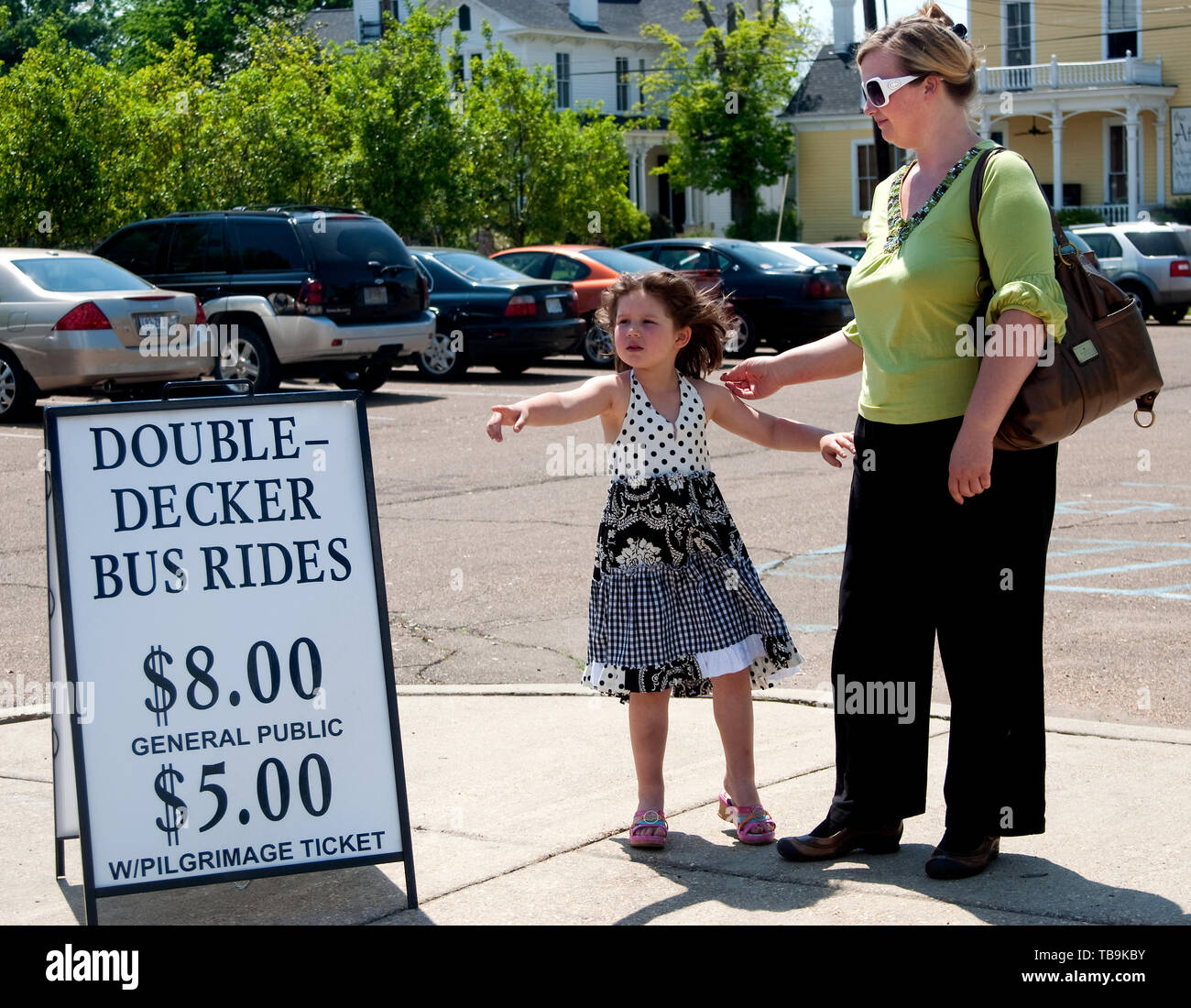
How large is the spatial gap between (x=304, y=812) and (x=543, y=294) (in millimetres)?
14587

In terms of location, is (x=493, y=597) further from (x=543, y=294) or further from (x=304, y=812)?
(x=543, y=294)

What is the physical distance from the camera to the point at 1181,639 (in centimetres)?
633

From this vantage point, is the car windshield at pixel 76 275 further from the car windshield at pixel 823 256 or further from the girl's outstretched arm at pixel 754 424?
the girl's outstretched arm at pixel 754 424

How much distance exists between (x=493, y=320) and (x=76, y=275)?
4975 mm

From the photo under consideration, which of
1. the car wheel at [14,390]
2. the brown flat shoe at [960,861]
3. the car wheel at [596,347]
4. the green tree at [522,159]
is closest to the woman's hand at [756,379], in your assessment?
the brown flat shoe at [960,861]

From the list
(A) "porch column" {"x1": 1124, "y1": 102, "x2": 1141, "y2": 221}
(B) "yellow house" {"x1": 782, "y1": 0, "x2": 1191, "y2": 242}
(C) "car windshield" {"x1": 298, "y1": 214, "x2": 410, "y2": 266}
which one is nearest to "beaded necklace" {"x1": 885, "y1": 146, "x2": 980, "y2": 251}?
(C) "car windshield" {"x1": 298, "y1": 214, "x2": 410, "y2": 266}

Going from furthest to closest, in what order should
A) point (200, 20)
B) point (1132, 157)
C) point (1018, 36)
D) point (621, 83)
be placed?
point (200, 20), point (621, 83), point (1018, 36), point (1132, 157)

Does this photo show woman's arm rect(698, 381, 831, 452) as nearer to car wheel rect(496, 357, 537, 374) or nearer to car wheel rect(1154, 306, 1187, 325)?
car wheel rect(496, 357, 537, 374)

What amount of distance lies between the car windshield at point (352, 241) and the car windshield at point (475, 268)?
2.14m

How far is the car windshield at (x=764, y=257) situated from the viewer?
20703mm

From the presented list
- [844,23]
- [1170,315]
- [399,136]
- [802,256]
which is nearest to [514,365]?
[802,256]

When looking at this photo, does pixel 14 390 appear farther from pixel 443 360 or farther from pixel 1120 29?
pixel 1120 29

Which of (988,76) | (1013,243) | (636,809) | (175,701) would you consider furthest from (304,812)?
(988,76)

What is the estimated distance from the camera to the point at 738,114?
4291 cm
